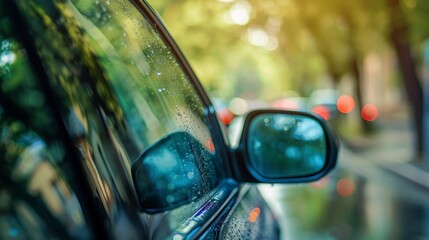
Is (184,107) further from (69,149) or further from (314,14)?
(314,14)

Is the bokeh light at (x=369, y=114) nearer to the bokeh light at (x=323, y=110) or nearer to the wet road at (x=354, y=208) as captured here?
the bokeh light at (x=323, y=110)

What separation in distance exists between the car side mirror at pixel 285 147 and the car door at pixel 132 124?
4.4 inches

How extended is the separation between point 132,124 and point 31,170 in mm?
796

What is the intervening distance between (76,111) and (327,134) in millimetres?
1326

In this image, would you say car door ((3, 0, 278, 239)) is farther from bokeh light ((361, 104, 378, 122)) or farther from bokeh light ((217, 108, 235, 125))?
bokeh light ((361, 104, 378, 122))

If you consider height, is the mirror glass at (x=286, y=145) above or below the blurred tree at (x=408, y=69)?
above

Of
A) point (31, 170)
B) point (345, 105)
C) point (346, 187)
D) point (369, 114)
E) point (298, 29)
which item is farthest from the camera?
point (298, 29)

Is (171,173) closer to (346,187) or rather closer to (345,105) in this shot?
(346,187)

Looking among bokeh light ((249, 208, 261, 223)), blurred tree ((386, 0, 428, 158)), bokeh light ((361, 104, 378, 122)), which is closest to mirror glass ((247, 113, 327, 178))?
bokeh light ((249, 208, 261, 223))

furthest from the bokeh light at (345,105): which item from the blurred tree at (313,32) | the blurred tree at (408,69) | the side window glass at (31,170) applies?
the side window glass at (31,170)

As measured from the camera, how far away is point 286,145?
8.31 ft

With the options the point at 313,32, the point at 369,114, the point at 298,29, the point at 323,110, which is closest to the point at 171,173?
the point at 369,114

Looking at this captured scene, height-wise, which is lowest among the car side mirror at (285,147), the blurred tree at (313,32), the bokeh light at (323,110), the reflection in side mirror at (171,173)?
the bokeh light at (323,110)

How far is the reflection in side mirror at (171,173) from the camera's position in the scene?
71.9 inches
